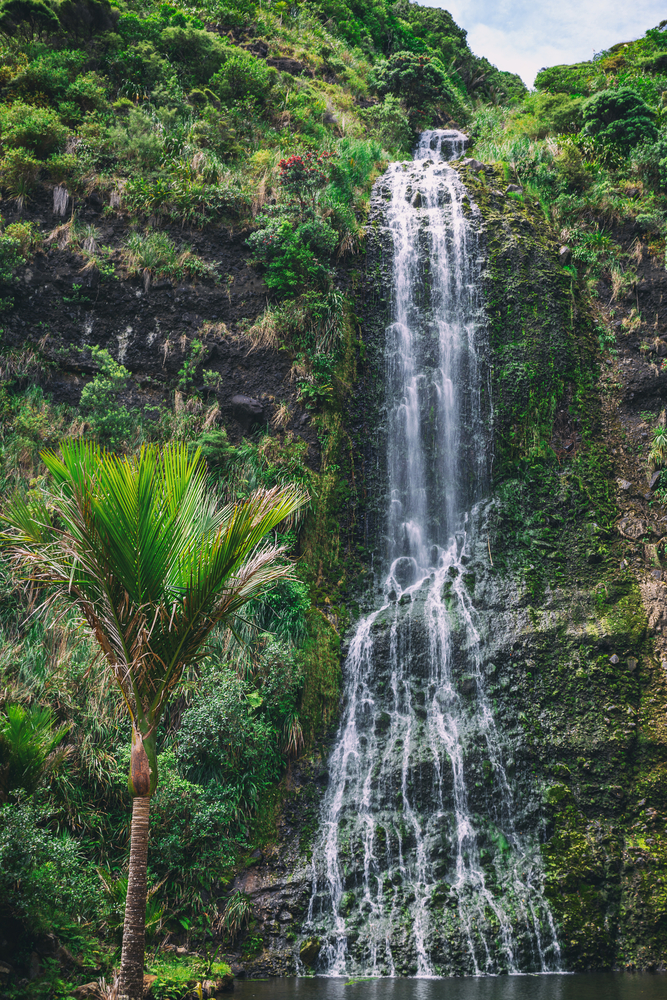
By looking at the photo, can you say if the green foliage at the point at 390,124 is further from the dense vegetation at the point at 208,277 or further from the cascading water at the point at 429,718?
the cascading water at the point at 429,718

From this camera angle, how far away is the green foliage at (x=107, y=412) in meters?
12.7

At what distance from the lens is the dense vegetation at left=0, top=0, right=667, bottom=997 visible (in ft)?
27.0

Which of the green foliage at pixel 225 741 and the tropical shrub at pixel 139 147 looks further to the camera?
the tropical shrub at pixel 139 147

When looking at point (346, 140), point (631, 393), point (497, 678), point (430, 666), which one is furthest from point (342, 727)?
point (346, 140)

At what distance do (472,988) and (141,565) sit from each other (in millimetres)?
5505

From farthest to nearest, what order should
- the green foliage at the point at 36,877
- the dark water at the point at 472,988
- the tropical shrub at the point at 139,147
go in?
the tropical shrub at the point at 139,147, the dark water at the point at 472,988, the green foliage at the point at 36,877

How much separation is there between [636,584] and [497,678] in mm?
2908

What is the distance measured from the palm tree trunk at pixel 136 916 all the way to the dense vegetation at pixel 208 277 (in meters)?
1.57

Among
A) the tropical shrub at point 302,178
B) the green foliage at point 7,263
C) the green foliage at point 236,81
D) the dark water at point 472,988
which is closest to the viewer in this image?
the dark water at point 472,988

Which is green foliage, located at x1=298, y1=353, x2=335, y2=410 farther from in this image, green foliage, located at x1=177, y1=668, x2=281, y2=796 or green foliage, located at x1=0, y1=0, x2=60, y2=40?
green foliage, located at x1=0, y1=0, x2=60, y2=40

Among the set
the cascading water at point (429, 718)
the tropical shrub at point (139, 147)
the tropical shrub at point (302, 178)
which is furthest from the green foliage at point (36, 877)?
the tropical shrub at point (139, 147)

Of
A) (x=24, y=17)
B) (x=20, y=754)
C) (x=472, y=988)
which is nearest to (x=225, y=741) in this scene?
(x=20, y=754)

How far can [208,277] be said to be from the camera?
14883 mm

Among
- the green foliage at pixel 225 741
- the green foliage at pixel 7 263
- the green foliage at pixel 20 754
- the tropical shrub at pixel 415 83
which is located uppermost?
the tropical shrub at pixel 415 83
